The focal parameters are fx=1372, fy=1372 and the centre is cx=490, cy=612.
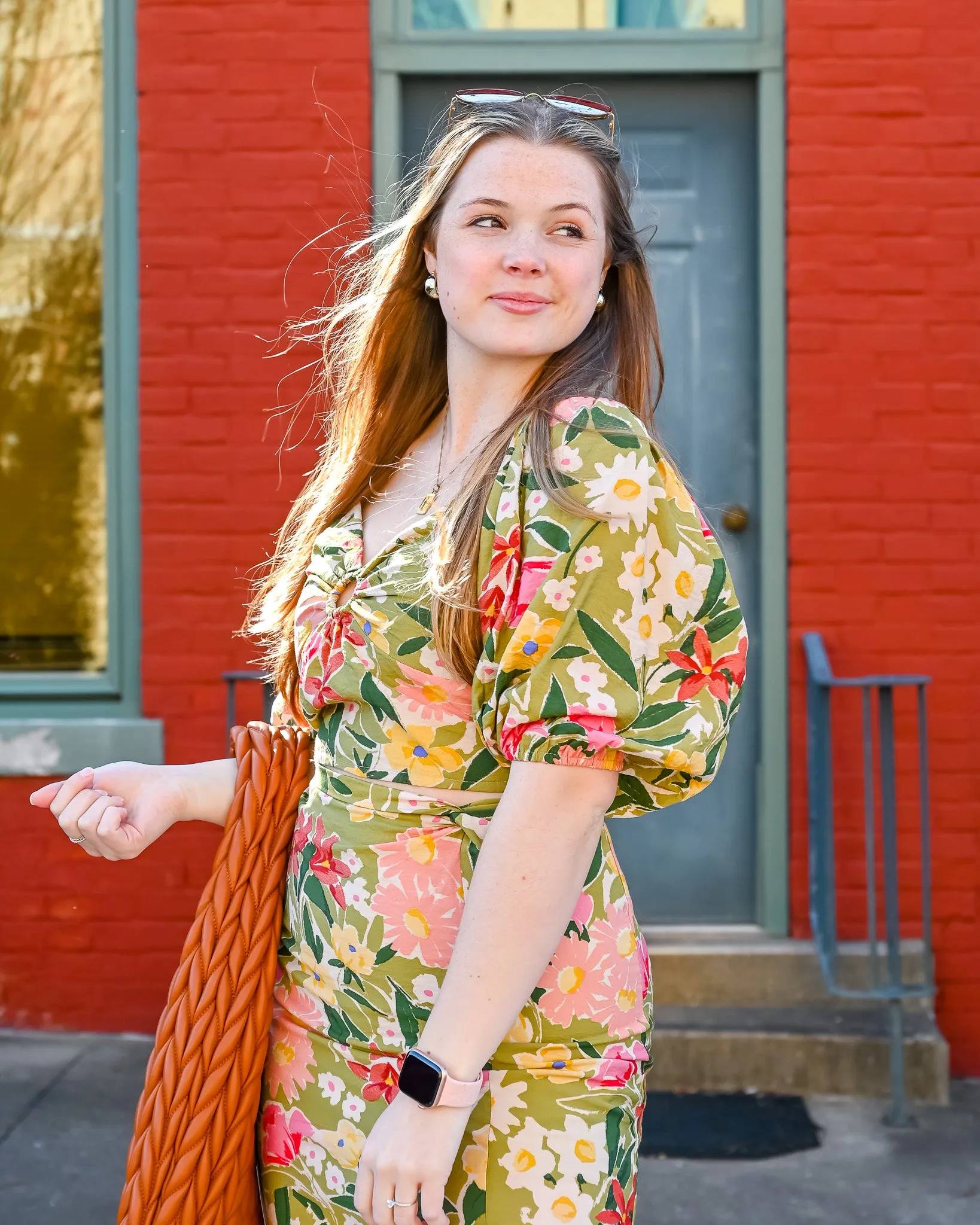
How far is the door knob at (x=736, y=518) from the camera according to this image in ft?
13.5

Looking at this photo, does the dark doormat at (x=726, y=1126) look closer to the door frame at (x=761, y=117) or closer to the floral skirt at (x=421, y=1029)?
the door frame at (x=761, y=117)

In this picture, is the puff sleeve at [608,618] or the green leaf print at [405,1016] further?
the green leaf print at [405,1016]

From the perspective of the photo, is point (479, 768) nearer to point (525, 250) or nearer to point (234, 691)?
point (525, 250)

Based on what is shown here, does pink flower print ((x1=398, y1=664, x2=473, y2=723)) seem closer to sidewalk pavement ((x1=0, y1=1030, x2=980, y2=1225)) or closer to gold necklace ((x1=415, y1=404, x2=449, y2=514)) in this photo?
gold necklace ((x1=415, y1=404, x2=449, y2=514))

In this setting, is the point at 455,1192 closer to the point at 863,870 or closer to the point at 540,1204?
the point at 540,1204

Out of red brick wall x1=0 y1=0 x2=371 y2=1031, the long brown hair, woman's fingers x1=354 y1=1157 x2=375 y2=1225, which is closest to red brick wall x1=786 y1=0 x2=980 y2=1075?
red brick wall x1=0 y1=0 x2=371 y2=1031

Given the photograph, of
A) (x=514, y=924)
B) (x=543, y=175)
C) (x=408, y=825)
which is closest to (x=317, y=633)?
(x=408, y=825)

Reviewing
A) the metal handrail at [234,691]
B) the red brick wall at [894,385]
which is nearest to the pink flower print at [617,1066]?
the metal handrail at [234,691]

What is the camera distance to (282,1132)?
1.41m

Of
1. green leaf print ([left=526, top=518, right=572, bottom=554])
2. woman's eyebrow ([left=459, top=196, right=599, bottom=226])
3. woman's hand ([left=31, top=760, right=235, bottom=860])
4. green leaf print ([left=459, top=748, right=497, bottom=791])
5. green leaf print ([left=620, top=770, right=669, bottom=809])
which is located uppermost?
woman's eyebrow ([left=459, top=196, right=599, bottom=226])

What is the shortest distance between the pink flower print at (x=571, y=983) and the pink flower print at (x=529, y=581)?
34 centimetres

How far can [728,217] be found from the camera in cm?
416

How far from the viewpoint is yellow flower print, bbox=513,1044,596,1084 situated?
1.32 metres

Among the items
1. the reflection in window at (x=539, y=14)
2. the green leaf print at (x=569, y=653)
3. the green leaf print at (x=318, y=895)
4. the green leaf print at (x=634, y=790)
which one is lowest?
the green leaf print at (x=318, y=895)
